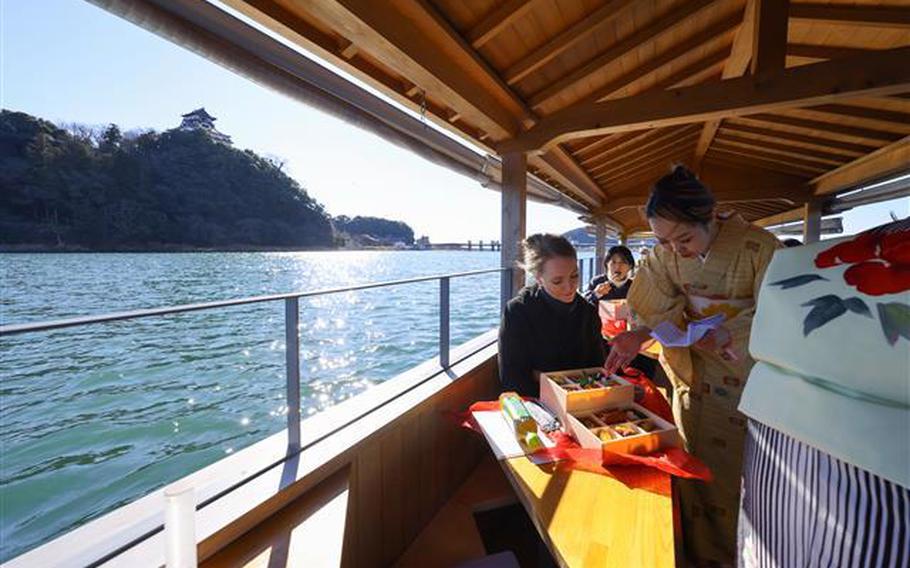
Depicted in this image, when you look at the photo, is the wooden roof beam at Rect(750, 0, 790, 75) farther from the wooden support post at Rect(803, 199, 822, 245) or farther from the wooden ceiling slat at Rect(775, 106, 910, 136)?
the wooden support post at Rect(803, 199, 822, 245)

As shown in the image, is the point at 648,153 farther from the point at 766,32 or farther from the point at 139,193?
the point at 139,193

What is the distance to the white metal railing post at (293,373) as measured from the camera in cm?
142

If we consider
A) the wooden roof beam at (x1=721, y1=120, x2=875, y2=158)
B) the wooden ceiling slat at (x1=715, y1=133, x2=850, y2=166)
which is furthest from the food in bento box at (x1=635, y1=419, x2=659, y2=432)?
the wooden ceiling slat at (x1=715, y1=133, x2=850, y2=166)

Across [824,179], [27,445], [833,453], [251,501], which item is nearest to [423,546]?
[251,501]

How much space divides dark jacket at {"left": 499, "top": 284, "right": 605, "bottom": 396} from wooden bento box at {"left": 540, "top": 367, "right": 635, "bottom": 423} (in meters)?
0.28

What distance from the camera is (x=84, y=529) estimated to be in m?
0.98

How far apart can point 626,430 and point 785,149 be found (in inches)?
237

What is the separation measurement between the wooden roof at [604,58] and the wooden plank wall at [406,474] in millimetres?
1635

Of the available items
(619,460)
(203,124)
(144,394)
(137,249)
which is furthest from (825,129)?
(203,124)

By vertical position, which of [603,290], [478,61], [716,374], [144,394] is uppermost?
[478,61]

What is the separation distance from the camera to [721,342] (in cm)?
140

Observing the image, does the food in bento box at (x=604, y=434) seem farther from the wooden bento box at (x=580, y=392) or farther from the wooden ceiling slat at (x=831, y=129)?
the wooden ceiling slat at (x=831, y=129)

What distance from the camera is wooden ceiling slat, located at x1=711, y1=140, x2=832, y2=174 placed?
570cm

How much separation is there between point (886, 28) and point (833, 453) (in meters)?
3.50
